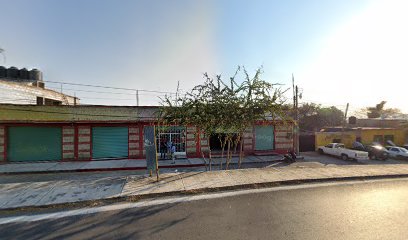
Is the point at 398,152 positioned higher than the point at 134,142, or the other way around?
the point at 134,142

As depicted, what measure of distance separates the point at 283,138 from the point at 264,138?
2018mm

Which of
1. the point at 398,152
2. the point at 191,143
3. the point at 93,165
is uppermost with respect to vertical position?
the point at 191,143

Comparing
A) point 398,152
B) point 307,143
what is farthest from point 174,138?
point 398,152

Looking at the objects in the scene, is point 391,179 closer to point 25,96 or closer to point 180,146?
point 180,146

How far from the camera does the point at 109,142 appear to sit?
1833 cm

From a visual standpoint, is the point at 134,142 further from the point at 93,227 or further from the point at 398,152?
the point at 398,152

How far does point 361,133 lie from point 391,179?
68.2 ft

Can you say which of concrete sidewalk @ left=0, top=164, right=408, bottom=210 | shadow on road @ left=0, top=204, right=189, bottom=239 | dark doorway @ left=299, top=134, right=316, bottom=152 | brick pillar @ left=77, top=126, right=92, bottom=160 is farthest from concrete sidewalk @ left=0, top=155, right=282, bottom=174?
dark doorway @ left=299, top=134, right=316, bottom=152

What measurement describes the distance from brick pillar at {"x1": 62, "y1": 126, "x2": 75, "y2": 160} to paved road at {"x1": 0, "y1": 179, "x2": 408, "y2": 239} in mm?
13755

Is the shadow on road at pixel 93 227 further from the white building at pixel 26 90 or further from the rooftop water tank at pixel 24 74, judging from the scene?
the rooftop water tank at pixel 24 74

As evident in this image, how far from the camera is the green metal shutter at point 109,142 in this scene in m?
18.1

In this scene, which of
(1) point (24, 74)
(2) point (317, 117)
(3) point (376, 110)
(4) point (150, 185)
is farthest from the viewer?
(3) point (376, 110)

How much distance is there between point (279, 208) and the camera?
20.5 feet

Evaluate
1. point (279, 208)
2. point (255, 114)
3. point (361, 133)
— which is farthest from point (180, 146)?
point (361, 133)
